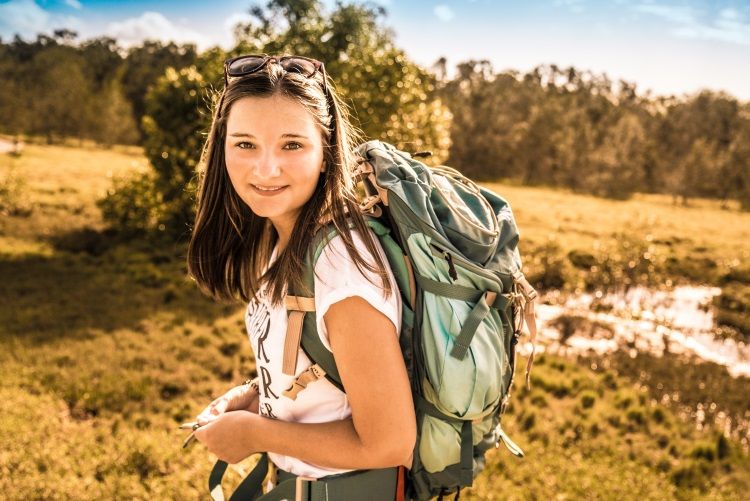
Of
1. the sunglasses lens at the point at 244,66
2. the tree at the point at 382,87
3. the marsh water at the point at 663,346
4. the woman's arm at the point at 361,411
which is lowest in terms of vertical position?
the marsh water at the point at 663,346

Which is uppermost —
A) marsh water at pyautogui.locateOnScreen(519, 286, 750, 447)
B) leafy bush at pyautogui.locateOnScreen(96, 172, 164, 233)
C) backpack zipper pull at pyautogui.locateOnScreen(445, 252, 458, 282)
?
backpack zipper pull at pyautogui.locateOnScreen(445, 252, 458, 282)

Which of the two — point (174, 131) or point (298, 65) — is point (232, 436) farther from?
point (174, 131)

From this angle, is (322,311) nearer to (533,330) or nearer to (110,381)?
(533,330)

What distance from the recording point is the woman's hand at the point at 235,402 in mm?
1927

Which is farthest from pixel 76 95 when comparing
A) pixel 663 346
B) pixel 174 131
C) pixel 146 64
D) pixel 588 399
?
pixel 588 399

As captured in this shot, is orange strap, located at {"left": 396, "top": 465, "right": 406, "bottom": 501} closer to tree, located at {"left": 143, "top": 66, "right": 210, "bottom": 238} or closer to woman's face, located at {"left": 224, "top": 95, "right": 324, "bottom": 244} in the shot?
woman's face, located at {"left": 224, "top": 95, "right": 324, "bottom": 244}

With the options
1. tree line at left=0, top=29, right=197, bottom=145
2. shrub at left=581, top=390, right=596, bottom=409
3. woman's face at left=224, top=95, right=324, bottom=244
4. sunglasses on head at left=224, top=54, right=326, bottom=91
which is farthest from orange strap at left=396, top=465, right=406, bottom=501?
tree line at left=0, top=29, right=197, bottom=145

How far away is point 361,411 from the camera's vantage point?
58.4 inches

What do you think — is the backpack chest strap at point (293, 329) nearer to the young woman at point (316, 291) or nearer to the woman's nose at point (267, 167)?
the young woman at point (316, 291)

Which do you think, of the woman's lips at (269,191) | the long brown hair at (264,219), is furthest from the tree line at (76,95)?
the woman's lips at (269,191)

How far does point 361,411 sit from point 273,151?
0.83 metres

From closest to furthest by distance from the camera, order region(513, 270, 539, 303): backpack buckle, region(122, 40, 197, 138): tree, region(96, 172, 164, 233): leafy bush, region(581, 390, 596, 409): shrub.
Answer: region(513, 270, 539, 303): backpack buckle, region(581, 390, 596, 409): shrub, region(96, 172, 164, 233): leafy bush, region(122, 40, 197, 138): tree

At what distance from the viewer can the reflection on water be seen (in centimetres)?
1080

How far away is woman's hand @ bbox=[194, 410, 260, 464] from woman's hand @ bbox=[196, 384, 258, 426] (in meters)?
0.16
